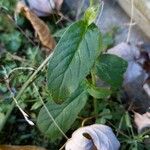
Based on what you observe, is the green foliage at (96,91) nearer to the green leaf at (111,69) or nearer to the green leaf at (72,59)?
the green leaf at (111,69)

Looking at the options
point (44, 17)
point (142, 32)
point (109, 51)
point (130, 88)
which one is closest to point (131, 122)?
point (130, 88)

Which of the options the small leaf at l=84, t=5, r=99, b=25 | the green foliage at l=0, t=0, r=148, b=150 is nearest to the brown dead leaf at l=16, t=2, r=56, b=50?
the green foliage at l=0, t=0, r=148, b=150

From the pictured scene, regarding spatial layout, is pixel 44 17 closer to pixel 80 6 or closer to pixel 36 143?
pixel 80 6

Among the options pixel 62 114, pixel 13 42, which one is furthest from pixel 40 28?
pixel 62 114

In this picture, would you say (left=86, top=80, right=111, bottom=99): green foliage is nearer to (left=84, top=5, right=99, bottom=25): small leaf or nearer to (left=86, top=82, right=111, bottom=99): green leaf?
(left=86, top=82, right=111, bottom=99): green leaf

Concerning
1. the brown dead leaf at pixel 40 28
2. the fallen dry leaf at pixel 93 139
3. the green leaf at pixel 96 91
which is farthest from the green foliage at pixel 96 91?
the brown dead leaf at pixel 40 28

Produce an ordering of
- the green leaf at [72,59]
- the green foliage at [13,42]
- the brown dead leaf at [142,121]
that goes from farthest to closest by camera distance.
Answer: the green foliage at [13,42], the brown dead leaf at [142,121], the green leaf at [72,59]

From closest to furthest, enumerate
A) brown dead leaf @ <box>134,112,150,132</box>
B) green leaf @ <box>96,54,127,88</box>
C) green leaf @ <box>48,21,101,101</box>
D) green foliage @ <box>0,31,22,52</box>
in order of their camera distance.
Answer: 1. green leaf @ <box>48,21,101,101</box>
2. green leaf @ <box>96,54,127,88</box>
3. brown dead leaf @ <box>134,112,150,132</box>
4. green foliage @ <box>0,31,22,52</box>
